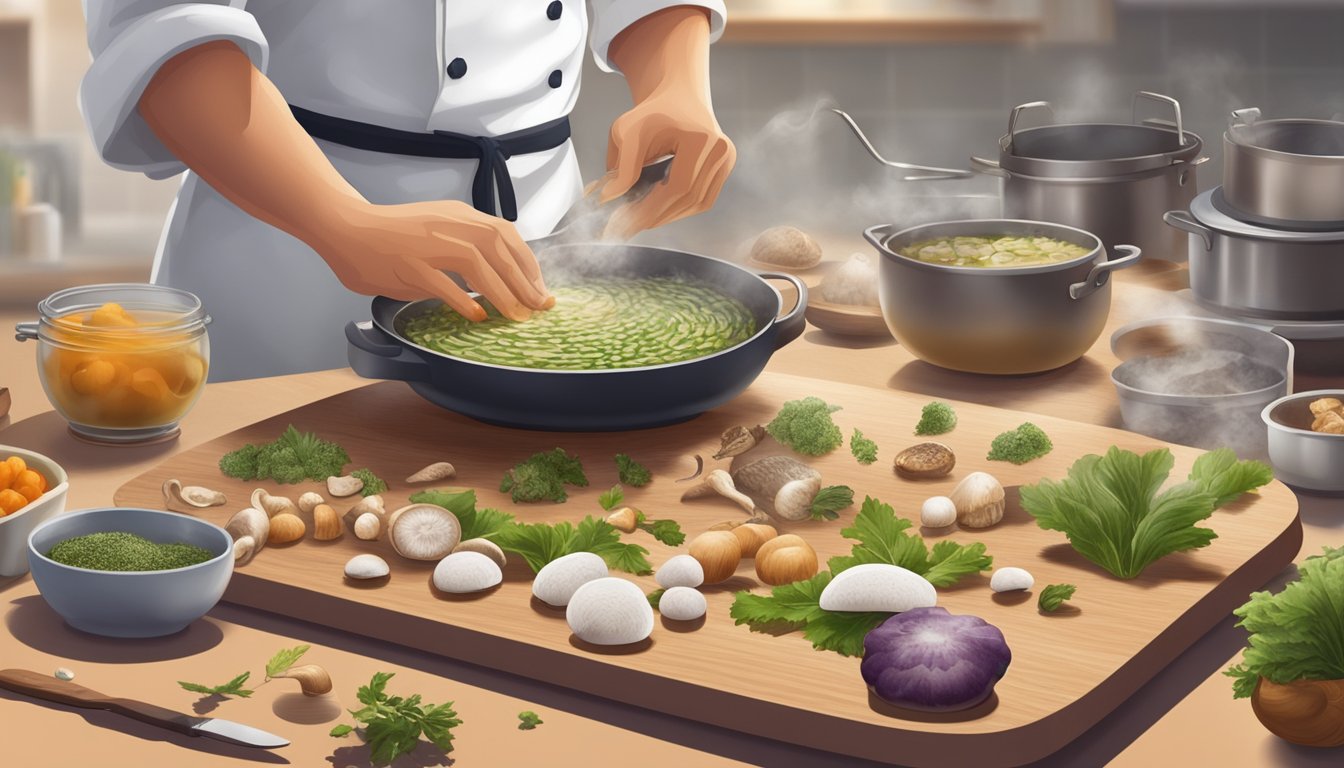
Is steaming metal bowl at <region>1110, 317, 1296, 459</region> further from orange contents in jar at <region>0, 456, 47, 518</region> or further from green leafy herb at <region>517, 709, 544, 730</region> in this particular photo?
orange contents in jar at <region>0, 456, 47, 518</region>

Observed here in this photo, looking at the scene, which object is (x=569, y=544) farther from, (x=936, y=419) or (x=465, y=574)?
(x=936, y=419)

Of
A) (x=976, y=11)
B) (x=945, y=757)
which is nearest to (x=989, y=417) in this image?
(x=945, y=757)

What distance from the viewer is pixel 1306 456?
1540mm

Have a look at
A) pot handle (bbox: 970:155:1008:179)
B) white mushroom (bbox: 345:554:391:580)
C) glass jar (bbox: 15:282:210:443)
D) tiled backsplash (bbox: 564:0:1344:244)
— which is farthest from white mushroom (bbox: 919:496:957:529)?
tiled backsplash (bbox: 564:0:1344:244)

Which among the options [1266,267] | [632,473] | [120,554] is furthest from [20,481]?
[1266,267]

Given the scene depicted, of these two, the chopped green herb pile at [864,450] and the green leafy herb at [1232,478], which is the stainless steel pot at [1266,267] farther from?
the chopped green herb pile at [864,450]

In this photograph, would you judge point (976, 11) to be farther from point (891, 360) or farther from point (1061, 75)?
point (891, 360)

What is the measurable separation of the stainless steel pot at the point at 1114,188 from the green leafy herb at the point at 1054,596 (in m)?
A: 0.93

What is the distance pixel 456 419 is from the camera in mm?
1756

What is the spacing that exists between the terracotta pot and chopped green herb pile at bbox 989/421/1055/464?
51 centimetres

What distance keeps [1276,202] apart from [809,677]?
90cm

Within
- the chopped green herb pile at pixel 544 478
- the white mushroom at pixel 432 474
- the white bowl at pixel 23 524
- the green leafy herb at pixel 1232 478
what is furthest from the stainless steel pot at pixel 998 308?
the white bowl at pixel 23 524

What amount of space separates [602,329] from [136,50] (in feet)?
1.77

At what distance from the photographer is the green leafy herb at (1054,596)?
4.18 ft
